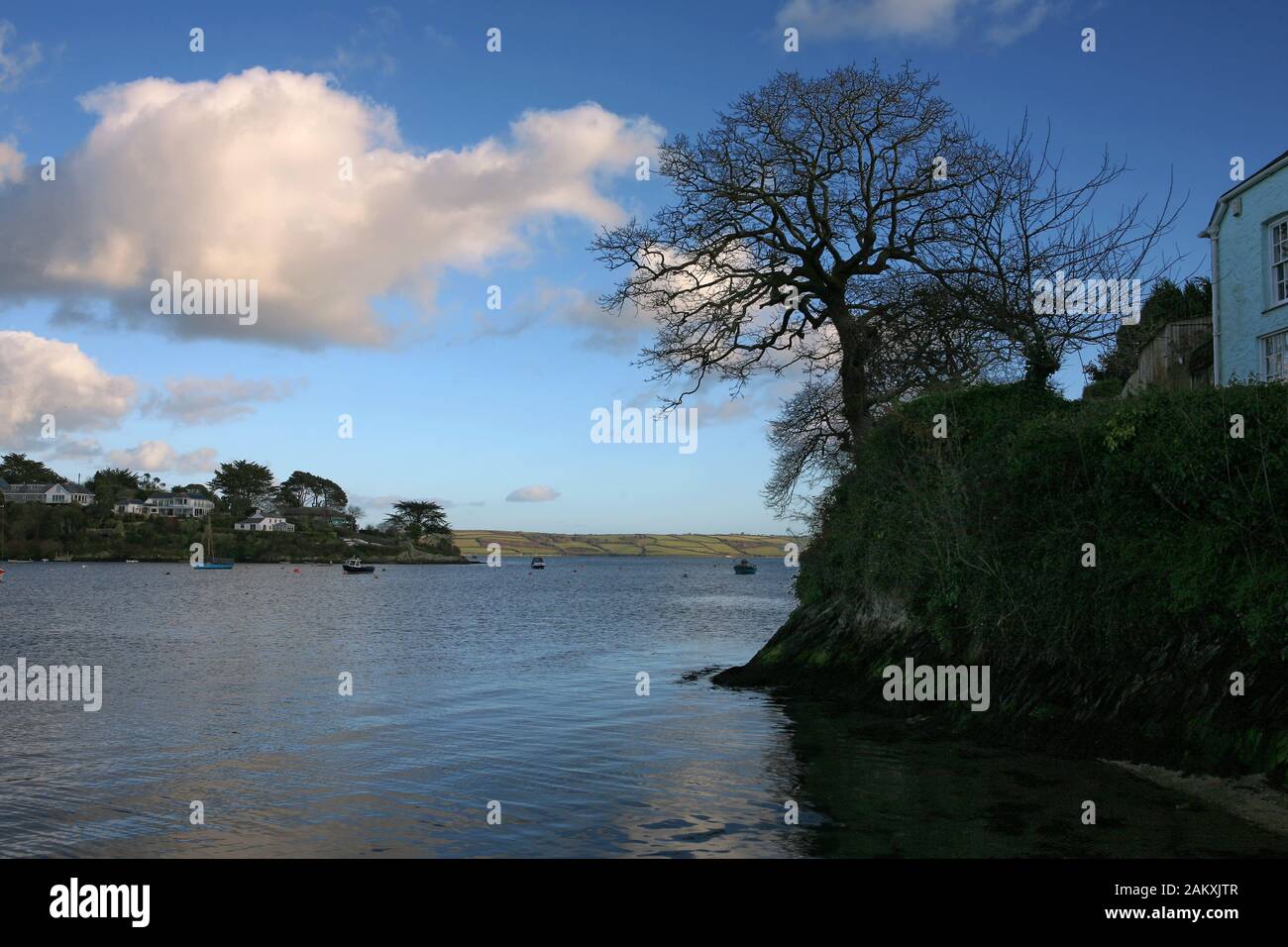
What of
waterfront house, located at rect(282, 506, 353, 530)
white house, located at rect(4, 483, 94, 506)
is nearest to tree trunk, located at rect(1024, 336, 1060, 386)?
waterfront house, located at rect(282, 506, 353, 530)

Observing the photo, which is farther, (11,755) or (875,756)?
(11,755)

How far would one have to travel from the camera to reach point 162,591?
77.6 meters

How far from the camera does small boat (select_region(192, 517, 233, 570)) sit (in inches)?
5752

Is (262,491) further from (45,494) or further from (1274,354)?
(1274,354)

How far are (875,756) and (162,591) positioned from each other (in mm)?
77144

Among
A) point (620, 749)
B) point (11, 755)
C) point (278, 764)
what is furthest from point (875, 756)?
point (11, 755)

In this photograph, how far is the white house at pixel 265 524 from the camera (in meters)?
176

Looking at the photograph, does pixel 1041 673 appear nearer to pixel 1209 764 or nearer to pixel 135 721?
pixel 1209 764

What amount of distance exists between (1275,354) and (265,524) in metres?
181

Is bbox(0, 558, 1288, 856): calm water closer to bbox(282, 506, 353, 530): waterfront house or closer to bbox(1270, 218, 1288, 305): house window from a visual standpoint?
bbox(1270, 218, 1288, 305): house window

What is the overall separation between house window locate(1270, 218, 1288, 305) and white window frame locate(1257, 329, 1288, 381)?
2.72 ft

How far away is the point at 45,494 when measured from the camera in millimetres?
176625

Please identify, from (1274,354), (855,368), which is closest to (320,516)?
(855,368)
